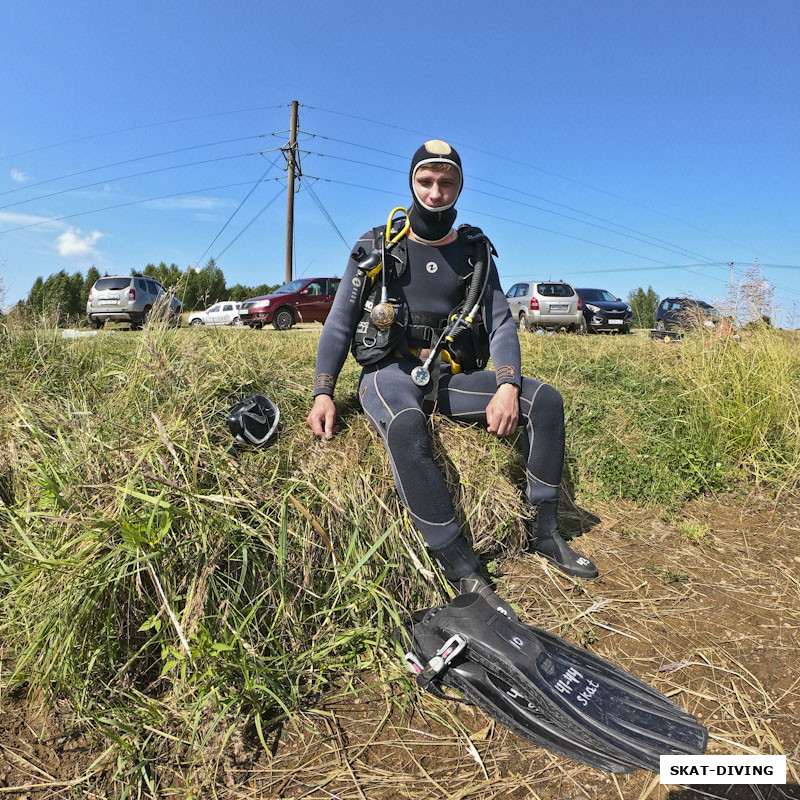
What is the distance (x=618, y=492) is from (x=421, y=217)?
6.88ft

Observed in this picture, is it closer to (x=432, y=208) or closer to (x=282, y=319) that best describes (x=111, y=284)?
(x=282, y=319)

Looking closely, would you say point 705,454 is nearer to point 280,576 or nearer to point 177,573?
point 280,576

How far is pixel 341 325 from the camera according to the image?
2717mm

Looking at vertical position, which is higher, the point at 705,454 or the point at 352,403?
the point at 352,403

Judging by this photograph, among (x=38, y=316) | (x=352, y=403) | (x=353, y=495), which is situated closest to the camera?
(x=353, y=495)

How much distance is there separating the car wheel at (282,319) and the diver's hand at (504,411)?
1463 centimetres

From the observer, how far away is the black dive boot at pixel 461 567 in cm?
220

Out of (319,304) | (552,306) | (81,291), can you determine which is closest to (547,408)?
(319,304)

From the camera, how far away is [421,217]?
2820mm

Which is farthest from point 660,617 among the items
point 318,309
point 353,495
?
point 318,309

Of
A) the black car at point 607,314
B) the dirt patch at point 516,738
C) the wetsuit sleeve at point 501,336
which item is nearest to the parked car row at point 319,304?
the black car at point 607,314

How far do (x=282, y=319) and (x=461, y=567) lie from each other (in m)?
15.2

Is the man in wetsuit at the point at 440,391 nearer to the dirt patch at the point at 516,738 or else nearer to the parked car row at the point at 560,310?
the dirt patch at the point at 516,738

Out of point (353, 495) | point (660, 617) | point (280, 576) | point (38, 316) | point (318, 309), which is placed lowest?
point (660, 617)
